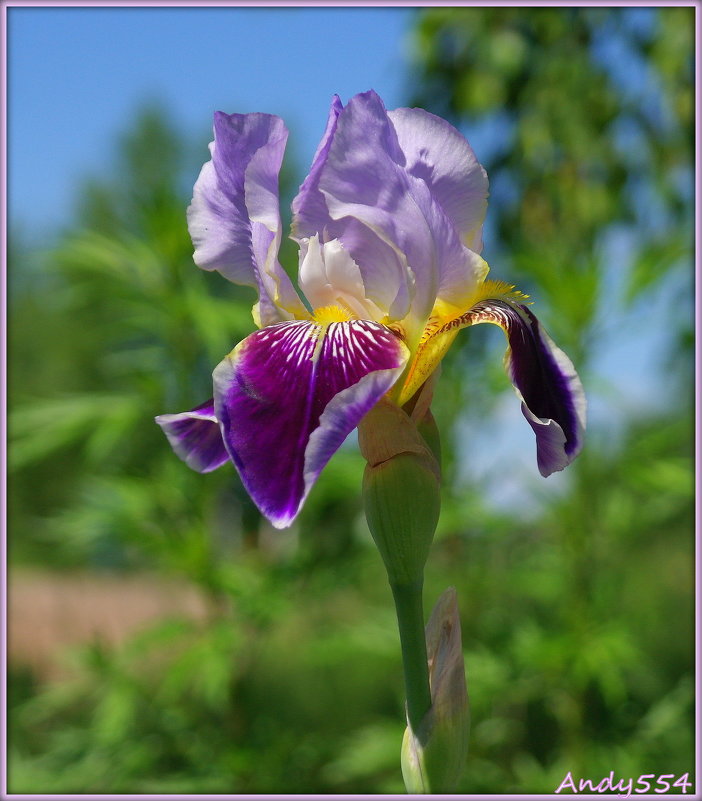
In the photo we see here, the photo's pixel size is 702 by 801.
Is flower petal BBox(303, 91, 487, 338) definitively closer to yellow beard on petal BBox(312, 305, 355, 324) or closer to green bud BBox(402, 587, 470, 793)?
yellow beard on petal BBox(312, 305, 355, 324)

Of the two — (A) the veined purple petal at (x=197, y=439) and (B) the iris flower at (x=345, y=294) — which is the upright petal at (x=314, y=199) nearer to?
(B) the iris flower at (x=345, y=294)

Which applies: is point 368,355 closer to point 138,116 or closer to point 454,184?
point 454,184

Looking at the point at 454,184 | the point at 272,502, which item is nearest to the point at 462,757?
the point at 272,502

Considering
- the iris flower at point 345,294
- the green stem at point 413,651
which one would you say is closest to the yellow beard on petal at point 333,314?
the iris flower at point 345,294

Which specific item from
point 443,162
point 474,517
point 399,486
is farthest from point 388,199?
point 474,517

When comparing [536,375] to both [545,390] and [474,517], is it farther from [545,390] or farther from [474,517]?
[474,517]
